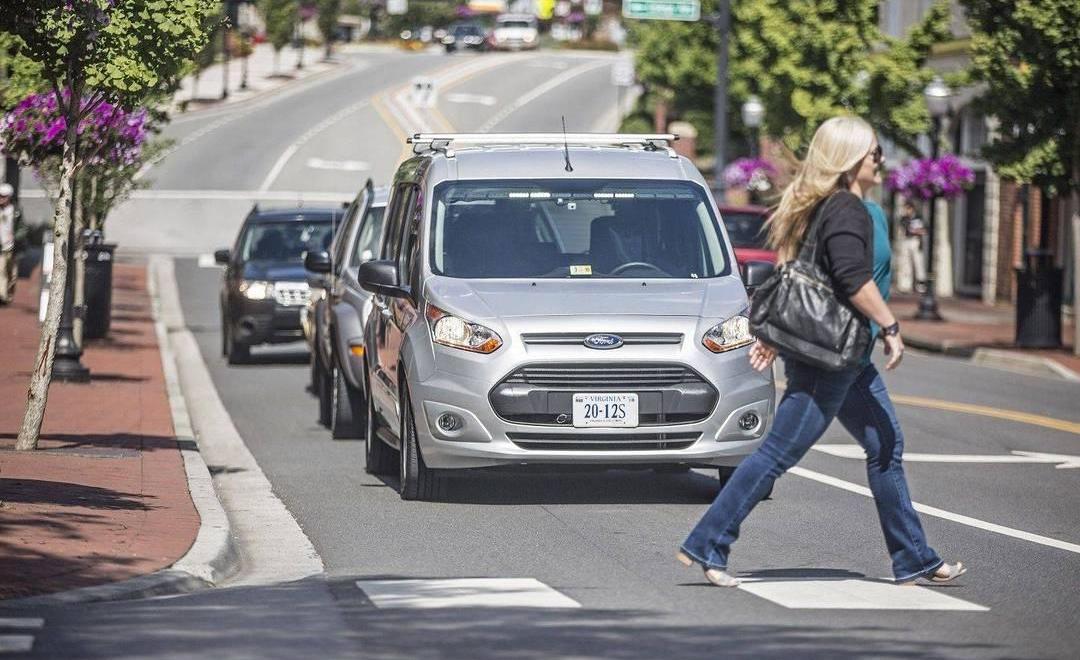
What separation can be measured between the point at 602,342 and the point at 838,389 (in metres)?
2.80

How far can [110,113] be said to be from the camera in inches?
733

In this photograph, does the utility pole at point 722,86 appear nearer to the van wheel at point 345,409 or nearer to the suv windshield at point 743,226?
the suv windshield at point 743,226

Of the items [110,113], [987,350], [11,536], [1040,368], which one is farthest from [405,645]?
[987,350]

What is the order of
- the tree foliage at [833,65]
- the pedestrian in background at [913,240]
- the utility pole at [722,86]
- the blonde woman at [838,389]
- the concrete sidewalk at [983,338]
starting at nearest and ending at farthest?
Result: the blonde woman at [838,389]
the concrete sidewalk at [983,338]
the tree foliage at [833,65]
the pedestrian in background at [913,240]
the utility pole at [722,86]

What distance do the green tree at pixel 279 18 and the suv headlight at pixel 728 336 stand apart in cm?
6787

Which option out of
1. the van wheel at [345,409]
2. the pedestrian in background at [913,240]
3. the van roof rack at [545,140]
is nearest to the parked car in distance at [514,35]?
the pedestrian in background at [913,240]

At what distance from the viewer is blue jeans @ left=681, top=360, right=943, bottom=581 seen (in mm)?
8141

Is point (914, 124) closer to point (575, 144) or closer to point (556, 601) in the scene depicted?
point (575, 144)

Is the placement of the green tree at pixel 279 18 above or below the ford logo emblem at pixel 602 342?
below

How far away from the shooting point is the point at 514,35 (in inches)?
4038

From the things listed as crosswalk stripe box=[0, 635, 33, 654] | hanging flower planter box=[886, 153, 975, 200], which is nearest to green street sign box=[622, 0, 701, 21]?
hanging flower planter box=[886, 153, 975, 200]

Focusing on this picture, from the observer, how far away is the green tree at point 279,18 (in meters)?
78.1

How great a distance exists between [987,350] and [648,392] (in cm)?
1555

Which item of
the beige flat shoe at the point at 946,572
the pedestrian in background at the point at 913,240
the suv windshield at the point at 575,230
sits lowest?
the pedestrian in background at the point at 913,240
